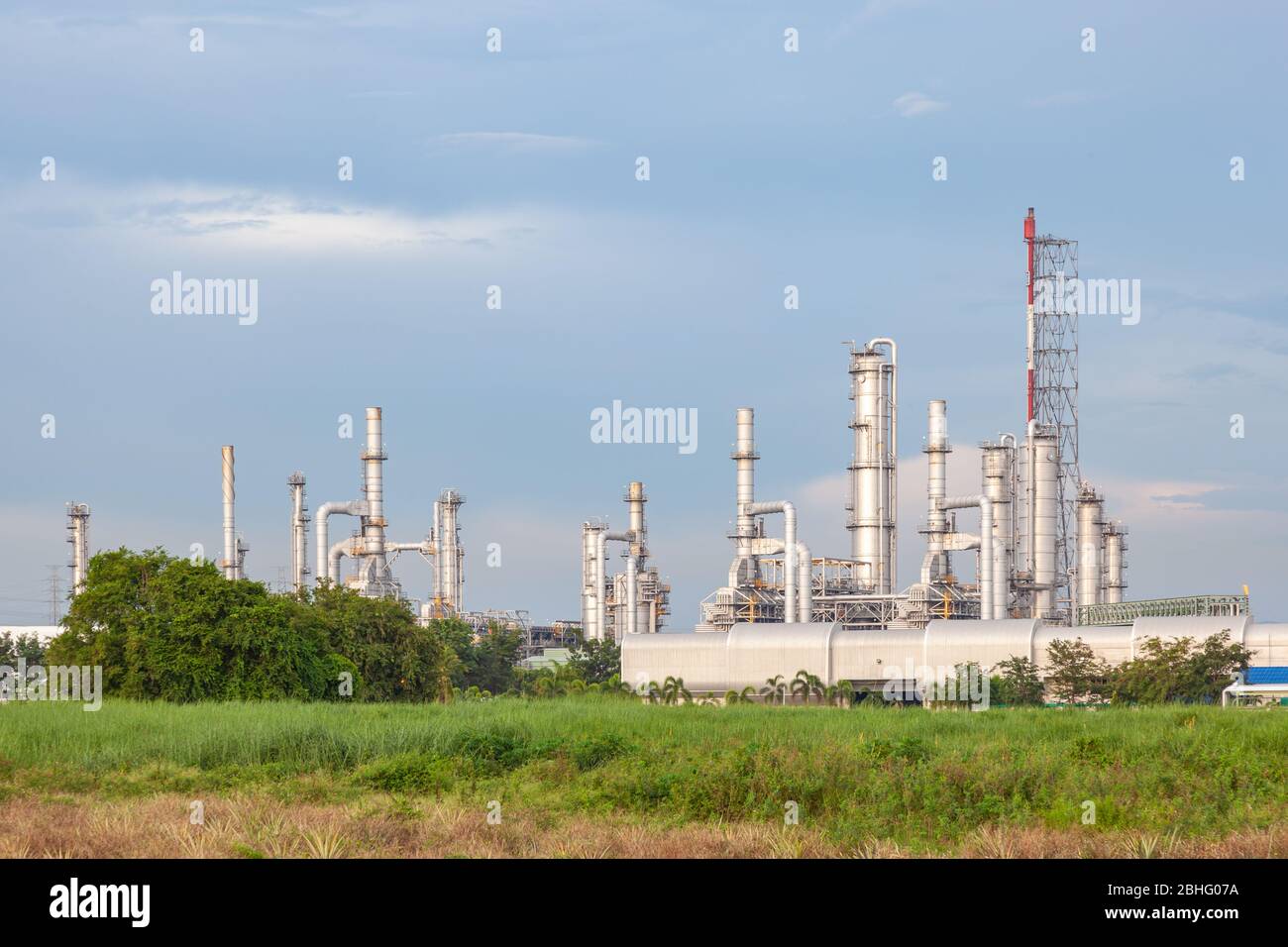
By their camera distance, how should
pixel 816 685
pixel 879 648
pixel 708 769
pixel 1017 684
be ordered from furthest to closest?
pixel 879 648
pixel 816 685
pixel 1017 684
pixel 708 769

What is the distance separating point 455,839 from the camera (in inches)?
642

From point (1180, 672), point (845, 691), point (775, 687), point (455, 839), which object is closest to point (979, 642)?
point (845, 691)

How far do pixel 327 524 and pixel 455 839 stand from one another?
74.8m

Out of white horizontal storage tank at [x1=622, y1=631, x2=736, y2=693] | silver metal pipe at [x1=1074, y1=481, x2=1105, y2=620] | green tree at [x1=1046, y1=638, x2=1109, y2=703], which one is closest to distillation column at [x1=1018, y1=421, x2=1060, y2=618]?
silver metal pipe at [x1=1074, y1=481, x2=1105, y2=620]

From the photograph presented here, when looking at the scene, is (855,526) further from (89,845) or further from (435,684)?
(89,845)

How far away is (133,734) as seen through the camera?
27.1 m

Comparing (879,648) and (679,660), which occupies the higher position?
(879,648)

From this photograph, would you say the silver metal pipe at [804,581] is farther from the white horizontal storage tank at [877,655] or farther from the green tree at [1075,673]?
the green tree at [1075,673]

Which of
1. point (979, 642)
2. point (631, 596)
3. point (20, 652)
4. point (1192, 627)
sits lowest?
point (20, 652)

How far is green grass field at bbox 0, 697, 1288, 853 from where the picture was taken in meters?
19.5

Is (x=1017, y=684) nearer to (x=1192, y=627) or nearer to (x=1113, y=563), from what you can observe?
(x=1192, y=627)

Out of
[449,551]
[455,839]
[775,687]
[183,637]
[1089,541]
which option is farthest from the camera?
[449,551]
